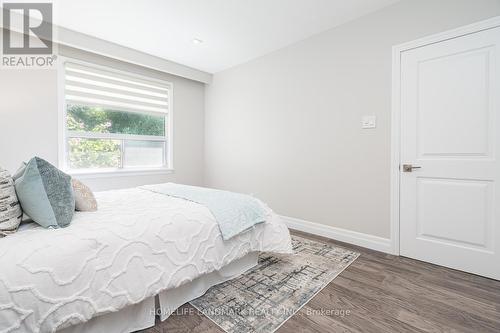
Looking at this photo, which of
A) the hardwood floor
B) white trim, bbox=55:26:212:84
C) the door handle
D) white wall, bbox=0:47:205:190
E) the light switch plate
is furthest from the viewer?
white trim, bbox=55:26:212:84

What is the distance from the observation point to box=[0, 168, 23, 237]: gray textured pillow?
1168 mm

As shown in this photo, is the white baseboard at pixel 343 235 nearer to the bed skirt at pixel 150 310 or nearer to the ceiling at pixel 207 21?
the bed skirt at pixel 150 310

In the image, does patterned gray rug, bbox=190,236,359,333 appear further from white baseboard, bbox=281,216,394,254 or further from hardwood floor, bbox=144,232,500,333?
white baseboard, bbox=281,216,394,254

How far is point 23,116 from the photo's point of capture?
2775 millimetres

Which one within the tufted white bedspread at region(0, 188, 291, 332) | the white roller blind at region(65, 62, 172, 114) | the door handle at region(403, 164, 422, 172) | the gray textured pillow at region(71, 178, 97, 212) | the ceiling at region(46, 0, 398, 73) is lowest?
the tufted white bedspread at region(0, 188, 291, 332)

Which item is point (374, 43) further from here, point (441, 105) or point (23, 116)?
point (23, 116)

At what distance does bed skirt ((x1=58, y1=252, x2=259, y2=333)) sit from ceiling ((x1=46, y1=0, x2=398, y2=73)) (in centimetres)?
254

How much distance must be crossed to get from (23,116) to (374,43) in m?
3.99

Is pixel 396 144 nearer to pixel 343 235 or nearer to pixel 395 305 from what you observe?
pixel 343 235

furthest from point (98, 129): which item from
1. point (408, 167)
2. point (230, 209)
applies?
point (408, 167)

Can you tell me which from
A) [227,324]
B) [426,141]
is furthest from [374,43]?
[227,324]

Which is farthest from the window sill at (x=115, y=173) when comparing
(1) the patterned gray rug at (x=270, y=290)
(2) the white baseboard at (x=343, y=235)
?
(1) the patterned gray rug at (x=270, y=290)

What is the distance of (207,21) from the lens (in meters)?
2.74

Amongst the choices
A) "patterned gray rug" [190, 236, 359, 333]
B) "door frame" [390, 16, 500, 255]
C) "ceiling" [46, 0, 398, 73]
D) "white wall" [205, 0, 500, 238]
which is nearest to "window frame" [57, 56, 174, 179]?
"ceiling" [46, 0, 398, 73]
